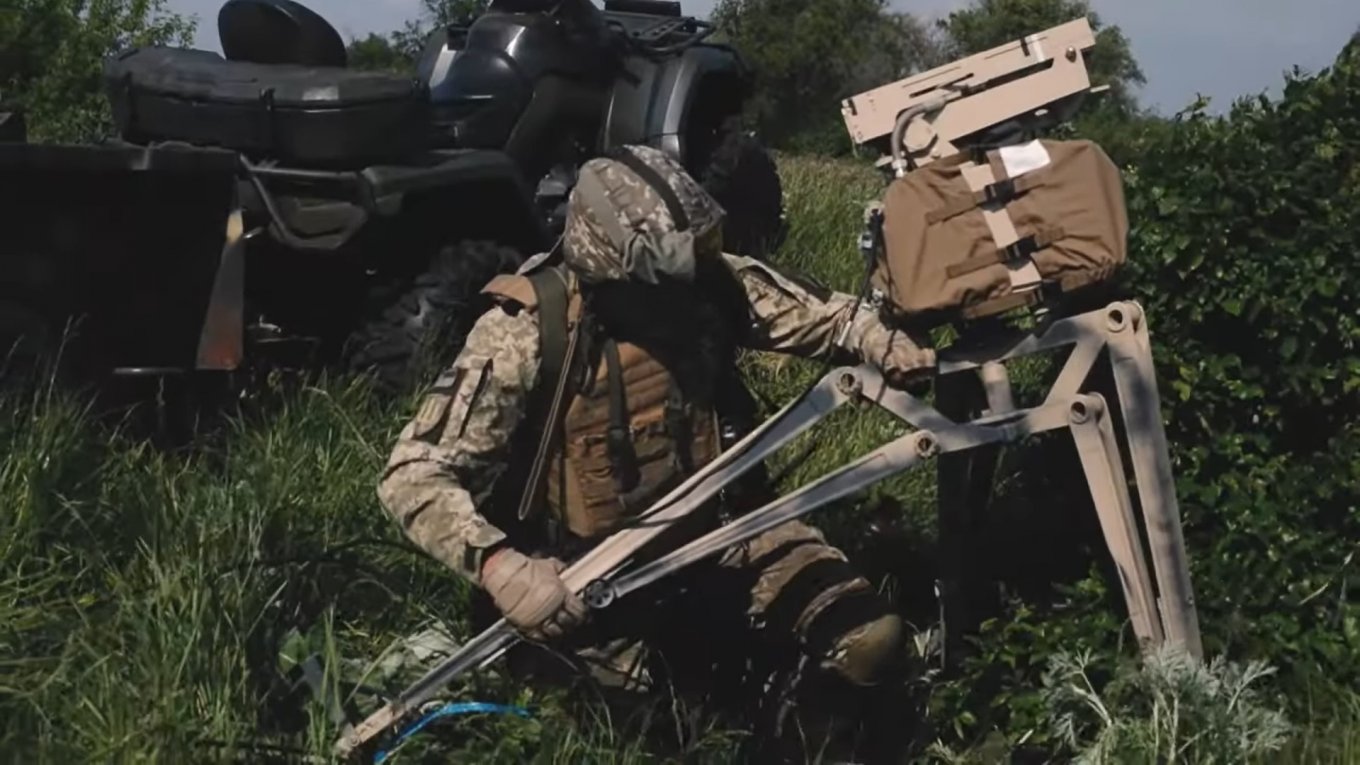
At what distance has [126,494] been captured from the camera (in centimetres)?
453

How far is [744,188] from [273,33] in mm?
2827

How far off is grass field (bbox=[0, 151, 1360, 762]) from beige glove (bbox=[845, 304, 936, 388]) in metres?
0.77

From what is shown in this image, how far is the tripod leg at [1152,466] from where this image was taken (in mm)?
3498

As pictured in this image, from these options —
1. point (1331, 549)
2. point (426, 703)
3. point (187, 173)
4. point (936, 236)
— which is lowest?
point (1331, 549)

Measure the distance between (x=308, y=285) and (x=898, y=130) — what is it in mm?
3085

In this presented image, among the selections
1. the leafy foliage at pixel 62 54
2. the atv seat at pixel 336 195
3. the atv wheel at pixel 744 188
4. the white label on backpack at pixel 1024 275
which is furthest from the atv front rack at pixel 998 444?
the leafy foliage at pixel 62 54

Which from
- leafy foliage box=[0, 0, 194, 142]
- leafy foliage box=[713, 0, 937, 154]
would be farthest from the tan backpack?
leafy foliage box=[713, 0, 937, 154]

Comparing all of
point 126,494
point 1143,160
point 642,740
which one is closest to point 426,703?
Answer: point 642,740

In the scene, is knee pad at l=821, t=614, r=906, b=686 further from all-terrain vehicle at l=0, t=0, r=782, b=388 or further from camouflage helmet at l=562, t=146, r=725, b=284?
all-terrain vehicle at l=0, t=0, r=782, b=388

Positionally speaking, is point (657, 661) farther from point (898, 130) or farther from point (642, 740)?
point (898, 130)

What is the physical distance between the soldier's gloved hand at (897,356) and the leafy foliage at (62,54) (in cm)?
1029

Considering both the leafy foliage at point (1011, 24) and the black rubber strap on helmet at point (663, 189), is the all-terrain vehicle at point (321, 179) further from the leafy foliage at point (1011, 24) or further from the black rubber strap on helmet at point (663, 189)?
the leafy foliage at point (1011, 24)

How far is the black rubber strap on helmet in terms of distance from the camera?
3736mm

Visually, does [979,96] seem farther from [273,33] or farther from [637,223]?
[273,33]
